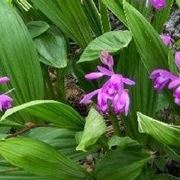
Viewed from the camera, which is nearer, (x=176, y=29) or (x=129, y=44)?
(x=129, y=44)

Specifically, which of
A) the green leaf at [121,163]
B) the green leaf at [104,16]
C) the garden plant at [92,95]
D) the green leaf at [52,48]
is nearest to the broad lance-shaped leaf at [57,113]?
the garden plant at [92,95]

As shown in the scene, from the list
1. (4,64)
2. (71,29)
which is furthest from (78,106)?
(4,64)

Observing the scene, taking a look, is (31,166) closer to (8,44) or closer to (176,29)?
(8,44)

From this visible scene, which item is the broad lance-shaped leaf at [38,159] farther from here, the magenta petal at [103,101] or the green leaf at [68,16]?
the green leaf at [68,16]

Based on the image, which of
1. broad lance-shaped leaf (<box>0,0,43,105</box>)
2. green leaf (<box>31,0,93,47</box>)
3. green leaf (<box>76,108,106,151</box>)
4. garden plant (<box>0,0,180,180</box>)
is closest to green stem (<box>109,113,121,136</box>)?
garden plant (<box>0,0,180,180</box>)

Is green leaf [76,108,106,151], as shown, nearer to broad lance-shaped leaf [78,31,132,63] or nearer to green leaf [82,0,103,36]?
broad lance-shaped leaf [78,31,132,63]

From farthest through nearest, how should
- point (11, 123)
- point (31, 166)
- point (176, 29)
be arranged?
point (176, 29) < point (11, 123) < point (31, 166)

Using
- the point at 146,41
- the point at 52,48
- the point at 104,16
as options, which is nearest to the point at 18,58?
the point at 52,48
